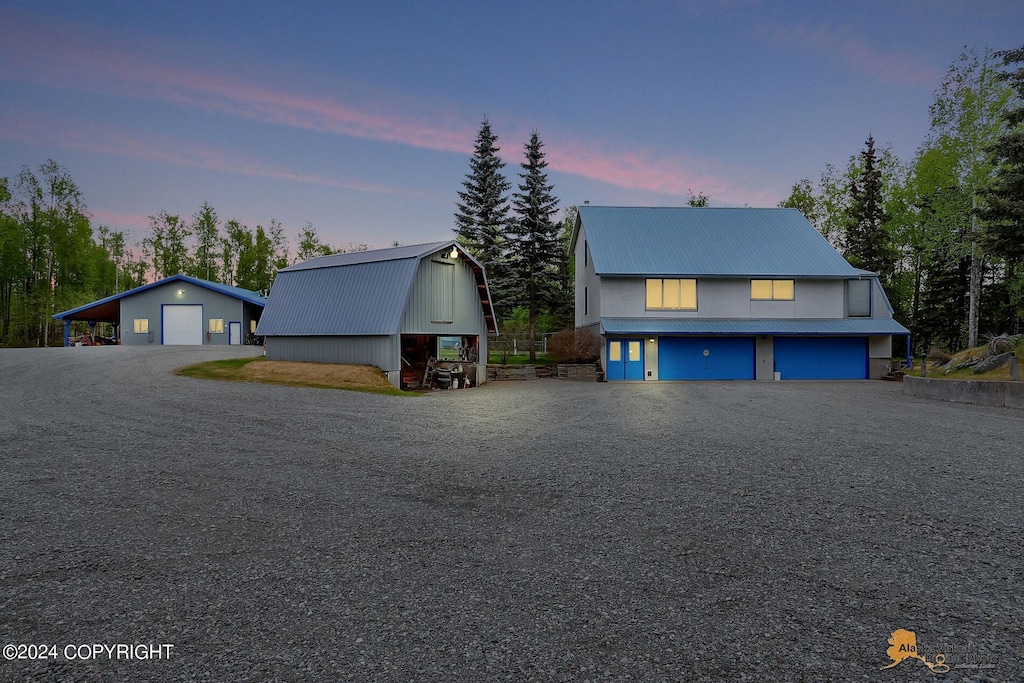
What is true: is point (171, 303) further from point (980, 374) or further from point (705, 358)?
point (980, 374)

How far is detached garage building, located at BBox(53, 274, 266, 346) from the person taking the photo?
4022 cm

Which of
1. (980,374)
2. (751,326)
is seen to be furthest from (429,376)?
(980,374)

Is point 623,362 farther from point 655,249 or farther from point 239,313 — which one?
point 239,313

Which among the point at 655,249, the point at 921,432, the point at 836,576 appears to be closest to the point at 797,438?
the point at 921,432

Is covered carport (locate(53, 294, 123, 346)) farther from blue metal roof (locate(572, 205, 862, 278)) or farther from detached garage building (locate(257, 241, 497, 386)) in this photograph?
blue metal roof (locate(572, 205, 862, 278))

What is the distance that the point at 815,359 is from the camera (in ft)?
96.0

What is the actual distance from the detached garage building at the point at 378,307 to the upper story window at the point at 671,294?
884 cm

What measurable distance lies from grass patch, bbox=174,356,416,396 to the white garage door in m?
19.8

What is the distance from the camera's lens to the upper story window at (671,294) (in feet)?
95.5

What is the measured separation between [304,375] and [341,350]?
1987mm

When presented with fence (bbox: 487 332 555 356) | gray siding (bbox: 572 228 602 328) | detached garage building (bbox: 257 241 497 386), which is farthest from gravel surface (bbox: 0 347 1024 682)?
fence (bbox: 487 332 555 356)

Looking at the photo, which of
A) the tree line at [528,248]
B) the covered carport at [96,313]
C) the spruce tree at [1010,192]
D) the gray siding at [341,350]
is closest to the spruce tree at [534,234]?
the tree line at [528,248]

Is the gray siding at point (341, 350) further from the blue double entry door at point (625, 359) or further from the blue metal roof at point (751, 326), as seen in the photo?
the blue double entry door at point (625, 359)

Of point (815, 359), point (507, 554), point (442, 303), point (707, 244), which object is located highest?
point (707, 244)
